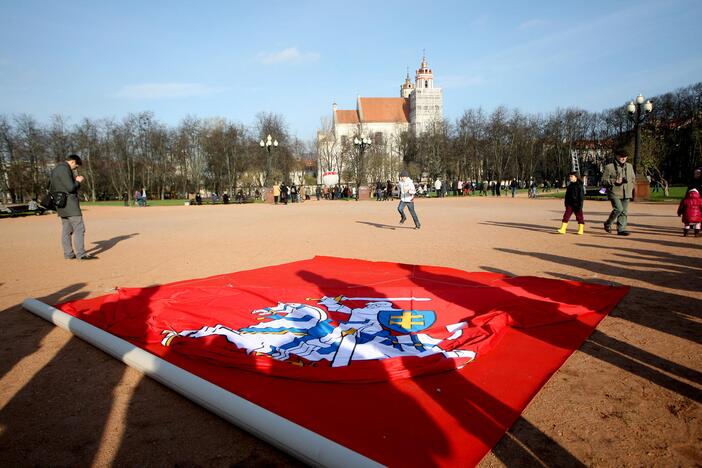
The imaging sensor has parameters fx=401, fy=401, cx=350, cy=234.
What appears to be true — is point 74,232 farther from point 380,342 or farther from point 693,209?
point 693,209

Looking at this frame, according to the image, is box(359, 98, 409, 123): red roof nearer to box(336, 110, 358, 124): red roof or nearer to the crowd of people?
box(336, 110, 358, 124): red roof

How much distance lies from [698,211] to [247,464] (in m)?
12.2

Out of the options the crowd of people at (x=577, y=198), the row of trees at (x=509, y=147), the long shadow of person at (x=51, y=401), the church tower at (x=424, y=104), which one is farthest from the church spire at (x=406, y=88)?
the long shadow of person at (x=51, y=401)

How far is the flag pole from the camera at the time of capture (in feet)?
6.61

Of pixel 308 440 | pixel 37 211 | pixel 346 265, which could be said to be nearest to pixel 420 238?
pixel 346 265

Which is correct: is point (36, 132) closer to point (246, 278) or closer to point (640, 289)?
point (246, 278)

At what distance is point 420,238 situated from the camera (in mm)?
11195

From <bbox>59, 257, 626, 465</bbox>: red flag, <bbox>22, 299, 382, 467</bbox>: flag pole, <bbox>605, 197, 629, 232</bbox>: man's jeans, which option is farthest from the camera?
<bbox>605, 197, 629, 232</bbox>: man's jeans

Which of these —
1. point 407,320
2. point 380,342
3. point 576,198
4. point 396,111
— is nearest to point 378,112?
point 396,111

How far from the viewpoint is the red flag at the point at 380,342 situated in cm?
248

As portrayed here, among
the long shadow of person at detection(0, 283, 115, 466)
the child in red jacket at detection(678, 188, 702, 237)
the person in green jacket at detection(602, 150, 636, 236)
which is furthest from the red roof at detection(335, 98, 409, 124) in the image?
the long shadow of person at detection(0, 283, 115, 466)

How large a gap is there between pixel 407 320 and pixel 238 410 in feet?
7.47

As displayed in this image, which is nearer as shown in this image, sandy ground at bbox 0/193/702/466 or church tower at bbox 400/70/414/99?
sandy ground at bbox 0/193/702/466

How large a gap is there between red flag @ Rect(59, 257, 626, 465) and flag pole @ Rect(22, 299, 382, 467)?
22cm
